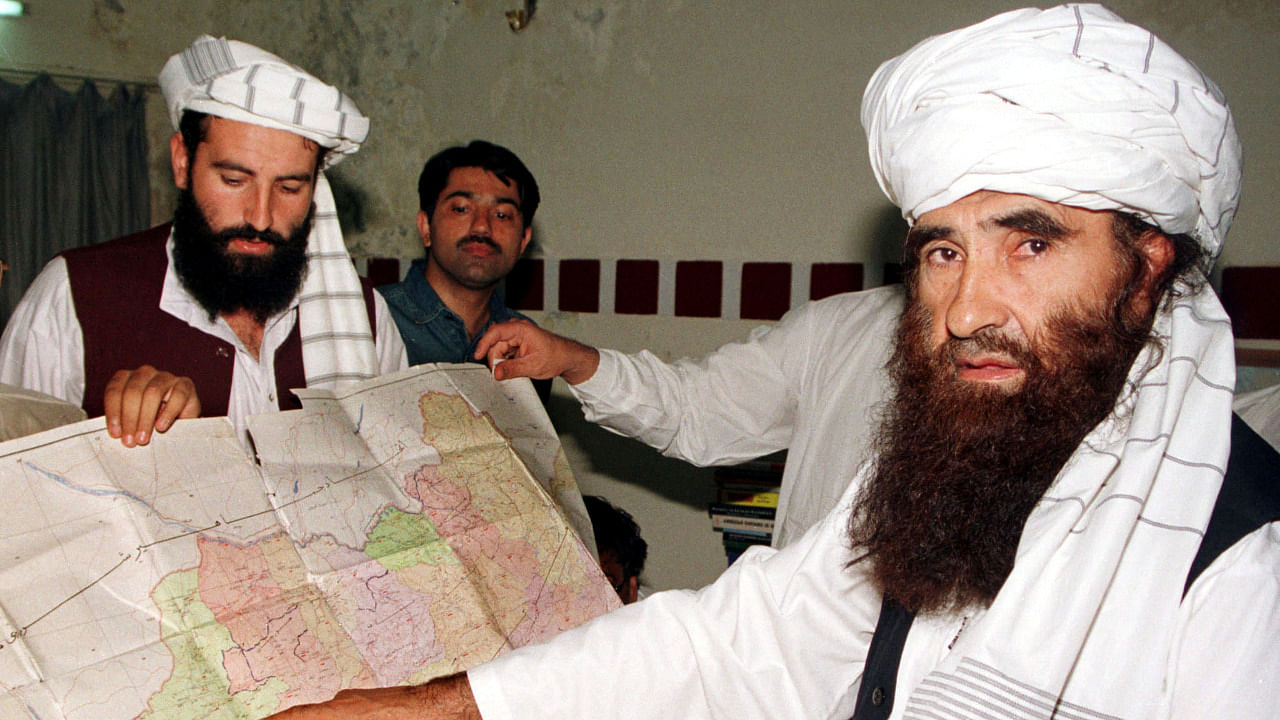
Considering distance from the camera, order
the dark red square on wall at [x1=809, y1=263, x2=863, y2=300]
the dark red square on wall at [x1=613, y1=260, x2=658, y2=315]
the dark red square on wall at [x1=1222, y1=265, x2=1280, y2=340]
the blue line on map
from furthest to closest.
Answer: the dark red square on wall at [x1=613, y1=260, x2=658, y2=315]
the dark red square on wall at [x1=809, y1=263, x2=863, y2=300]
the dark red square on wall at [x1=1222, y1=265, x2=1280, y2=340]
the blue line on map

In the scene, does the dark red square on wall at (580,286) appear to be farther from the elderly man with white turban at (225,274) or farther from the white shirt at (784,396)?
the elderly man with white turban at (225,274)

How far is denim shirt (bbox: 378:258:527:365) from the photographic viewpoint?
95.4 inches

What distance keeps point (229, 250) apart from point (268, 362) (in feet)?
0.71

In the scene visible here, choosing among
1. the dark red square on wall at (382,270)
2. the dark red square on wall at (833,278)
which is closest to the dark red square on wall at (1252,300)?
the dark red square on wall at (833,278)

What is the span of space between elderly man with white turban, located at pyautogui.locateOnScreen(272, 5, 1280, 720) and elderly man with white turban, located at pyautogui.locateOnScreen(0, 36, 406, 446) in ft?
2.62

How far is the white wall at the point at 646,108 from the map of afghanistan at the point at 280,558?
5.95 ft

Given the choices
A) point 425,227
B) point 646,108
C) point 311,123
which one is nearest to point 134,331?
point 311,123

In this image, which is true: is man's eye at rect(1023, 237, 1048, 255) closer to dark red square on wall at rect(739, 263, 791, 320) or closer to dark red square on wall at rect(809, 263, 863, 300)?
dark red square on wall at rect(809, 263, 863, 300)

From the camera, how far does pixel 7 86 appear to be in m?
3.66

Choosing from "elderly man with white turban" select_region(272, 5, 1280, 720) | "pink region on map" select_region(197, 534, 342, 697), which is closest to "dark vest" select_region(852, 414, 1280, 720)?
"elderly man with white turban" select_region(272, 5, 1280, 720)

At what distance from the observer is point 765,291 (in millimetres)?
3021

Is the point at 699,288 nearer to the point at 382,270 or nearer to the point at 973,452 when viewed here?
the point at 382,270

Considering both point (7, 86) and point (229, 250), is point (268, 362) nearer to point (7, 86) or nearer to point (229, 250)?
point (229, 250)

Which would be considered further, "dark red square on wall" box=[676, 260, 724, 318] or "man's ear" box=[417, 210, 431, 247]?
"dark red square on wall" box=[676, 260, 724, 318]
